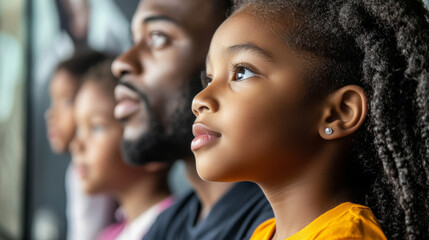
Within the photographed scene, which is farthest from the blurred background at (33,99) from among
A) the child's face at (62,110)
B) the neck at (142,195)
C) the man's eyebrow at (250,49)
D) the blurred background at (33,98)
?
the man's eyebrow at (250,49)

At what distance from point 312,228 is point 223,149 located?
0.14 meters

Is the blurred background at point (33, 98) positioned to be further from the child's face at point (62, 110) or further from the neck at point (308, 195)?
the neck at point (308, 195)

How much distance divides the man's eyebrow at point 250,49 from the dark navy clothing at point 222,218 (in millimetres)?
278

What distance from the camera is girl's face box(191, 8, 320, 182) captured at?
67cm

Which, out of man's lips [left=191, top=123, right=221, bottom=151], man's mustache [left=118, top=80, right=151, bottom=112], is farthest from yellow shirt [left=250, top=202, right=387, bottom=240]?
man's mustache [left=118, top=80, right=151, bottom=112]

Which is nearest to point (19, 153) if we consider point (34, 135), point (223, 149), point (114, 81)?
point (34, 135)

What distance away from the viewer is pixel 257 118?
0.67 meters

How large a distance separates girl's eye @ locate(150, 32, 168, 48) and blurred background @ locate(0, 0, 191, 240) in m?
0.65

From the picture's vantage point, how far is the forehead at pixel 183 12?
3.47ft

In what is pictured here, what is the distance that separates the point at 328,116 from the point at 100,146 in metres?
0.80

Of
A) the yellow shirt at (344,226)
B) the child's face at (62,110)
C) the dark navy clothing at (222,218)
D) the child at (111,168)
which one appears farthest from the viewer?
the child's face at (62,110)

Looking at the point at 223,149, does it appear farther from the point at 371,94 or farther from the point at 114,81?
the point at 114,81

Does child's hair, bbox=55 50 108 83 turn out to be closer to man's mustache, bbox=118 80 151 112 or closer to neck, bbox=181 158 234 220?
man's mustache, bbox=118 80 151 112

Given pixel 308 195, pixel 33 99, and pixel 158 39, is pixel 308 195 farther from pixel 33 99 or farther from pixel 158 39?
pixel 33 99
